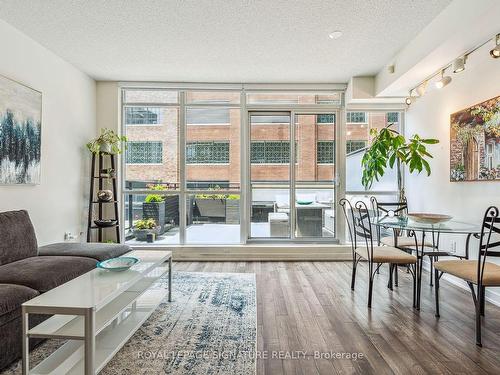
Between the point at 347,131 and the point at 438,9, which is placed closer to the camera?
the point at 438,9

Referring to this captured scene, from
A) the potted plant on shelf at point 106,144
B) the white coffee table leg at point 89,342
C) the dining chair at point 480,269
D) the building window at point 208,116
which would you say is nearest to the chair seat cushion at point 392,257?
the dining chair at point 480,269

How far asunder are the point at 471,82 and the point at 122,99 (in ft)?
15.4

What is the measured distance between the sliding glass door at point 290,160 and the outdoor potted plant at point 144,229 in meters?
1.55

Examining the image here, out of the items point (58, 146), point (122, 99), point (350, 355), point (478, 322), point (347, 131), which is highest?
point (122, 99)

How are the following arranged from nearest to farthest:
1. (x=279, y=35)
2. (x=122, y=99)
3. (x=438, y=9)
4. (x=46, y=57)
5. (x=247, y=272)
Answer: (x=438, y=9), (x=279, y=35), (x=46, y=57), (x=247, y=272), (x=122, y=99)

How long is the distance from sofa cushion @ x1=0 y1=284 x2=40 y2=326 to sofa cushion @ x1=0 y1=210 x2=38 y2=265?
2.46 ft

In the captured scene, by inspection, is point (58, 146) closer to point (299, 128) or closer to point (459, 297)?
point (299, 128)

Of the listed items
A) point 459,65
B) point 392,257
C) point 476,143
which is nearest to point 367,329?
point 392,257

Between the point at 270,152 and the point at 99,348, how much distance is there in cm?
371

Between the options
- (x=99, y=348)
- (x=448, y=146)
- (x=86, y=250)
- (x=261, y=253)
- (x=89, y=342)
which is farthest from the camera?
(x=261, y=253)

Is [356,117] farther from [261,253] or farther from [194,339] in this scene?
[194,339]

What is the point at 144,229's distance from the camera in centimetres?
496

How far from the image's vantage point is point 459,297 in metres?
3.20

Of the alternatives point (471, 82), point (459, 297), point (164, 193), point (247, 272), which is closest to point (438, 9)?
point (471, 82)
